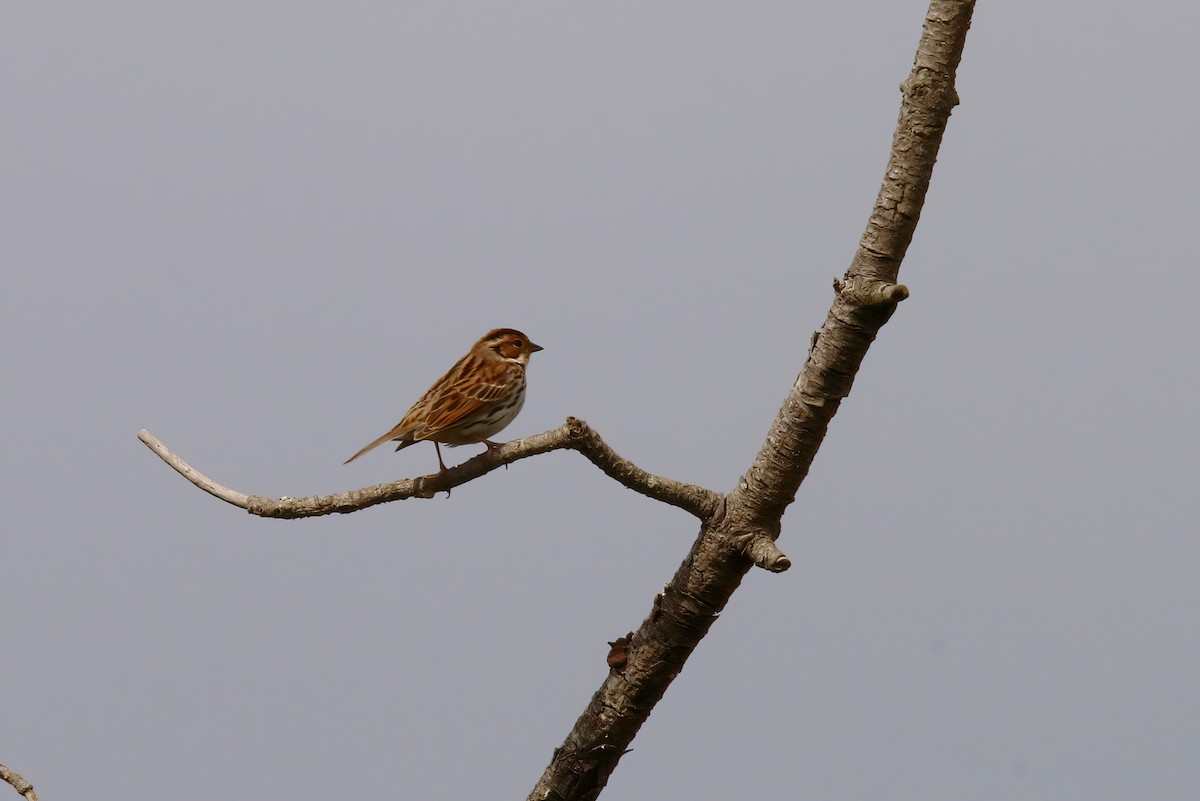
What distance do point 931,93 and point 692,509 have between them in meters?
2.16

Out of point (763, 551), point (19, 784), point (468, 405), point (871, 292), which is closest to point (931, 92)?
point (871, 292)

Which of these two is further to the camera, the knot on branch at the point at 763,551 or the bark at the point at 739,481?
the knot on branch at the point at 763,551

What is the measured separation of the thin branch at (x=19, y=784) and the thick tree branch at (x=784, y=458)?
2.39 meters

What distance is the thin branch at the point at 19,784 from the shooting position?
604 cm

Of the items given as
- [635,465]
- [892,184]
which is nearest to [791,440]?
[635,465]

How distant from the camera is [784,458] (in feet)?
20.0

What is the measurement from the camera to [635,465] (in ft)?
19.9

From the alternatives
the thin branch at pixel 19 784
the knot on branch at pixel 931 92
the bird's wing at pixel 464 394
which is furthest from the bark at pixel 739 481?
the thin branch at pixel 19 784

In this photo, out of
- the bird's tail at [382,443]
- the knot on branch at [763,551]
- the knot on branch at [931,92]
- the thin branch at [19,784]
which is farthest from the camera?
the bird's tail at [382,443]

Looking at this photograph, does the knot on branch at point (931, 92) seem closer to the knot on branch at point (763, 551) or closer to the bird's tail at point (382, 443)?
the knot on branch at point (763, 551)

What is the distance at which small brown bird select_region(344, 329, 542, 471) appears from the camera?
23.4ft

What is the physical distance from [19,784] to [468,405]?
2846mm

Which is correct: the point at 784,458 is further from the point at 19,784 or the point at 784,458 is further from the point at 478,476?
the point at 19,784

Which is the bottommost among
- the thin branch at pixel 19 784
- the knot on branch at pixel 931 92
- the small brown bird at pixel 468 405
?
the thin branch at pixel 19 784
